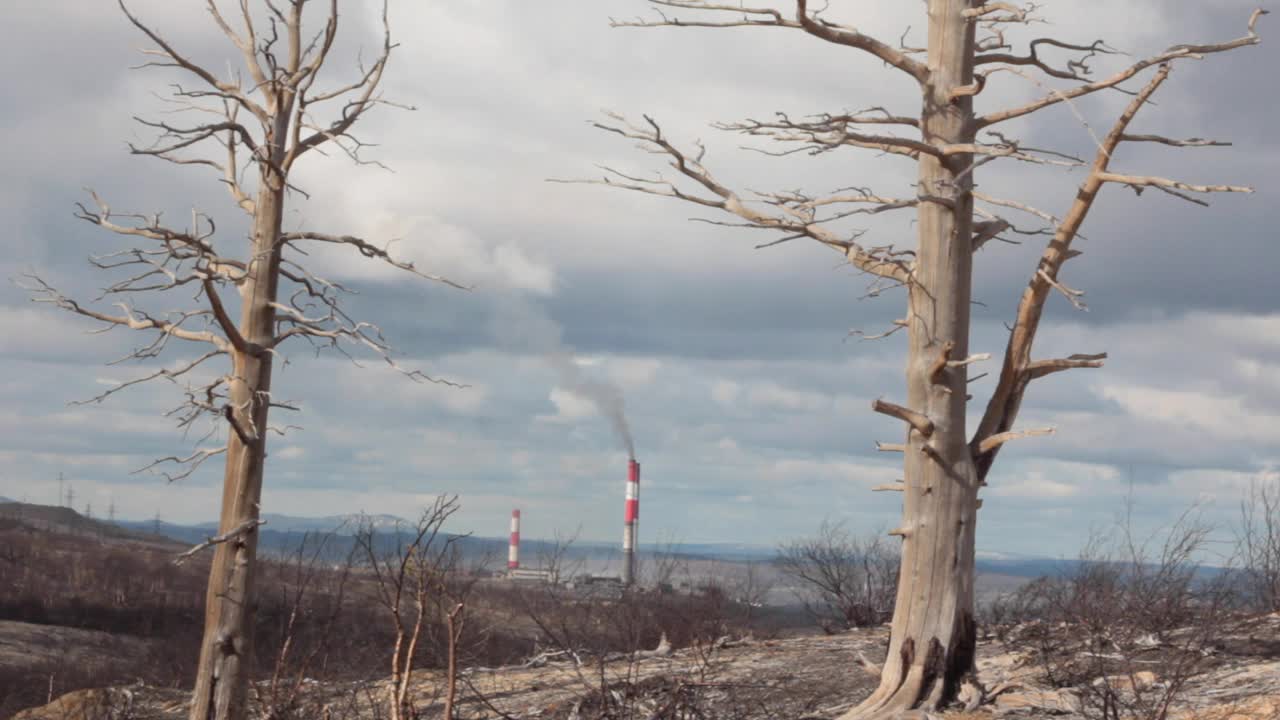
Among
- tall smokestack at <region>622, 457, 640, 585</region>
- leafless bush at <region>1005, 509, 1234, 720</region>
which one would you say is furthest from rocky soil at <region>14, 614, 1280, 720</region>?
tall smokestack at <region>622, 457, 640, 585</region>

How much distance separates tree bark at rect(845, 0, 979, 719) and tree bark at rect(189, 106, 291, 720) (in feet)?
22.1

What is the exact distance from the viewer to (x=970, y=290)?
405 inches

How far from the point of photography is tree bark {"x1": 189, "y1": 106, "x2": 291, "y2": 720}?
43.6ft

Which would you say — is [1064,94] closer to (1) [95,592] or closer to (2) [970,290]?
(2) [970,290]

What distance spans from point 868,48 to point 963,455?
335 cm

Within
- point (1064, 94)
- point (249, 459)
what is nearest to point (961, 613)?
point (1064, 94)

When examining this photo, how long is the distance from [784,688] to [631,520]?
27331 mm

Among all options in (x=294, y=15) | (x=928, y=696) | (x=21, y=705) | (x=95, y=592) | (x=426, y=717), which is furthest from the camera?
(x=95, y=592)

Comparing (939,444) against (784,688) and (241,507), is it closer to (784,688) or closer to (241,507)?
(784,688)

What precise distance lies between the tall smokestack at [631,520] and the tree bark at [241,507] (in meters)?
23.5

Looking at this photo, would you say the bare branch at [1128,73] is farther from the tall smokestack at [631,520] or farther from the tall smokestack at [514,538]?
the tall smokestack at [514,538]

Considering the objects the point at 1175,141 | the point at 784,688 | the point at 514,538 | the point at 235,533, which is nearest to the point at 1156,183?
the point at 1175,141

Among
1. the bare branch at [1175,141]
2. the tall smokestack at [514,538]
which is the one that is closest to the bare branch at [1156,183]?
the bare branch at [1175,141]

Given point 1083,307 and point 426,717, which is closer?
point 1083,307
